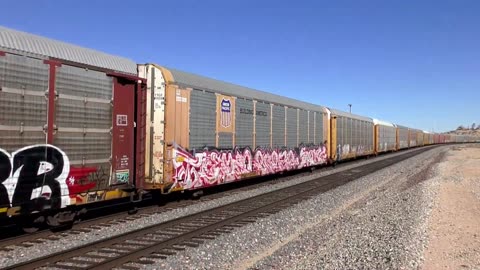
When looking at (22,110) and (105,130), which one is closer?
(22,110)

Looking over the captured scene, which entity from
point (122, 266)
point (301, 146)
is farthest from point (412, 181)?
point (122, 266)

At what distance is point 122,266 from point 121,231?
8.52 feet

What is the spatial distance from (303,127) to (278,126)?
3724 mm

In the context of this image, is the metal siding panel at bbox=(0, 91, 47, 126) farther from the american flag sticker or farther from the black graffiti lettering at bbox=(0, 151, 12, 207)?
the american flag sticker

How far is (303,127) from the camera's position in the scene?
23.2 metres

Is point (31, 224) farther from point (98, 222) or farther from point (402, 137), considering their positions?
point (402, 137)

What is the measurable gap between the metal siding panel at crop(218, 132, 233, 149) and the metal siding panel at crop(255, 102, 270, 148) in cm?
220

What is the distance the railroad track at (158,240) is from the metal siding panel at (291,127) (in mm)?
7147

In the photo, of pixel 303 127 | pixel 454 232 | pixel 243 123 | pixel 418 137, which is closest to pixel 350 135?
pixel 303 127

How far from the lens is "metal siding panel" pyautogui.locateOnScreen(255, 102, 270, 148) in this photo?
17750 millimetres

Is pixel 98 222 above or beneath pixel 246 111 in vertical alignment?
beneath

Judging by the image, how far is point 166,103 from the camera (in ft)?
39.8

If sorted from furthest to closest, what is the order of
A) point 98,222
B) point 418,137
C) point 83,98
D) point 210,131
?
point 418,137 < point 210,131 < point 98,222 < point 83,98

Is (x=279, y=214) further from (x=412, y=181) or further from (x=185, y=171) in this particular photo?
(x=412, y=181)
